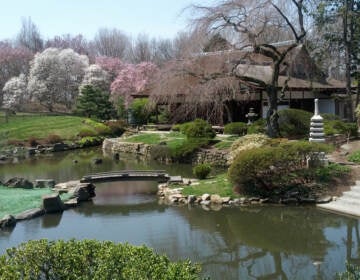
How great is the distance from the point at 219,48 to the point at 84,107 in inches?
915

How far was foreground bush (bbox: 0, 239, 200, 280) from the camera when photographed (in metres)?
4.82

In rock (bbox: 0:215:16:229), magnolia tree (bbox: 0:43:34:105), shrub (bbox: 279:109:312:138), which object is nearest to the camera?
rock (bbox: 0:215:16:229)

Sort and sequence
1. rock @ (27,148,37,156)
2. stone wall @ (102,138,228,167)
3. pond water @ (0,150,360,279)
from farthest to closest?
rock @ (27,148,37,156), stone wall @ (102,138,228,167), pond water @ (0,150,360,279)

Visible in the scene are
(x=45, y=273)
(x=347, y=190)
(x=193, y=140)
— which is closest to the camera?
(x=45, y=273)

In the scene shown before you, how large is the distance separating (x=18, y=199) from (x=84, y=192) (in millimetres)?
1958

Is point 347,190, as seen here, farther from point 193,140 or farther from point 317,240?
point 193,140

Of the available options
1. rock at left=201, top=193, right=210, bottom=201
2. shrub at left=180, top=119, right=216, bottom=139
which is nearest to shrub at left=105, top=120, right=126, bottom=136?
shrub at left=180, top=119, right=216, bottom=139

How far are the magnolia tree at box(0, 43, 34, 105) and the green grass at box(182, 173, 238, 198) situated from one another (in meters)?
43.4

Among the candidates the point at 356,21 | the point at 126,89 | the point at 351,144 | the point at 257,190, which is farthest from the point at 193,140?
the point at 126,89

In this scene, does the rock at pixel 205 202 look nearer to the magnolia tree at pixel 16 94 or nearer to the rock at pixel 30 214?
the rock at pixel 30 214

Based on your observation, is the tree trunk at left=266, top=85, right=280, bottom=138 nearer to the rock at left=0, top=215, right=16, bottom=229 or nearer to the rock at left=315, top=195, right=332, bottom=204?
the rock at left=315, top=195, right=332, bottom=204


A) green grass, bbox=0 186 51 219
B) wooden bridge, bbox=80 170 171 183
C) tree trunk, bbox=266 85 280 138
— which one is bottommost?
green grass, bbox=0 186 51 219

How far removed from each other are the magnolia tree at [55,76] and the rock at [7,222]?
3647 cm

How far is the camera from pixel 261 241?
1002 centimetres
